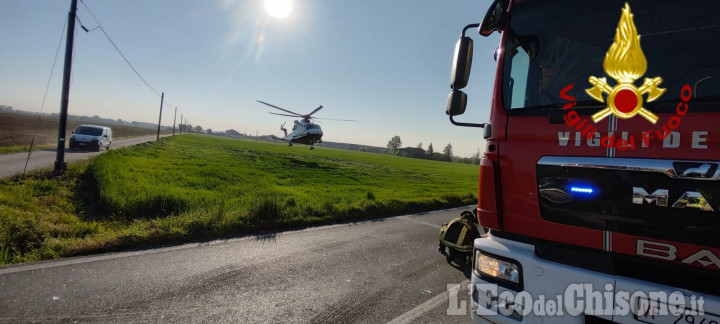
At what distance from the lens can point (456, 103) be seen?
9.42ft

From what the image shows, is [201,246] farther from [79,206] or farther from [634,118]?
[634,118]

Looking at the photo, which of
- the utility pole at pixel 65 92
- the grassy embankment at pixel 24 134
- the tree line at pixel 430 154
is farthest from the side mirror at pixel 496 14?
the tree line at pixel 430 154

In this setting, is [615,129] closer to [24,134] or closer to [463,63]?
[463,63]

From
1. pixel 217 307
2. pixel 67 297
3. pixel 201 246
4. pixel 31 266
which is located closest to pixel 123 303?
pixel 67 297

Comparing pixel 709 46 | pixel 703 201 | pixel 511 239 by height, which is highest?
pixel 709 46

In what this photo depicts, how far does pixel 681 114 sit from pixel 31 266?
19.4 ft

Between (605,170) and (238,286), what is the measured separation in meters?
3.46

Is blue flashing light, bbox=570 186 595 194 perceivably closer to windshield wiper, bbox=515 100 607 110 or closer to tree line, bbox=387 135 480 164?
windshield wiper, bbox=515 100 607 110

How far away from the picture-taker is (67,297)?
296 cm

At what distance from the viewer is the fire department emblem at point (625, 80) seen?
78.9 inches

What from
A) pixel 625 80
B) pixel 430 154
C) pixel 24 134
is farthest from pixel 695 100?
pixel 430 154

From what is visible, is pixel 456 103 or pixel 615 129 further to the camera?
pixel 456 103

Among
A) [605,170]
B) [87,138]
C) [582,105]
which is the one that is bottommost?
[87,138]

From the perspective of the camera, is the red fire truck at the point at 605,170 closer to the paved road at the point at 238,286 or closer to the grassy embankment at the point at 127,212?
the paved road at the point at 238,286
